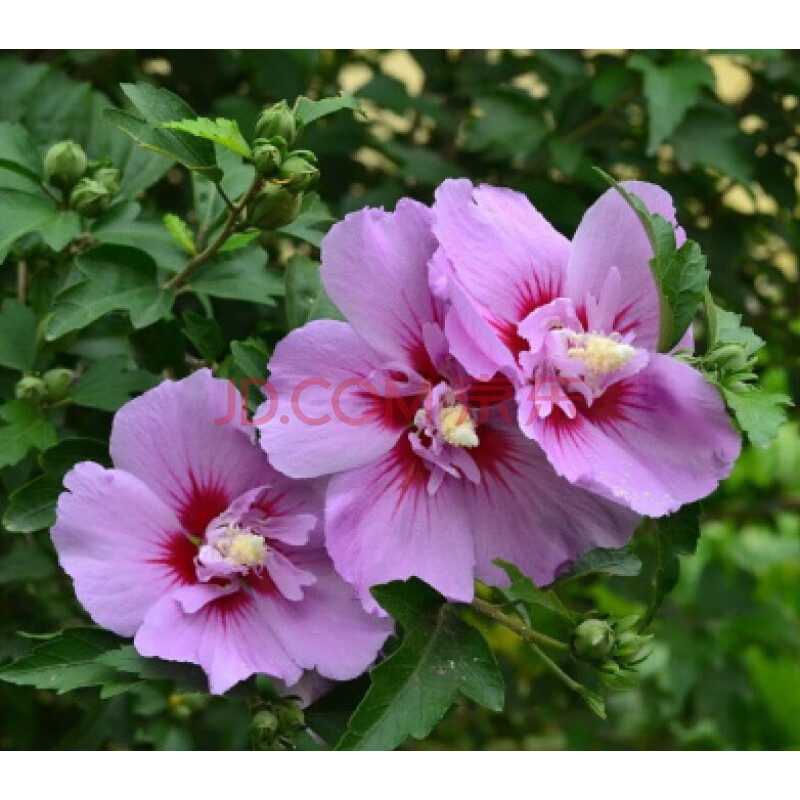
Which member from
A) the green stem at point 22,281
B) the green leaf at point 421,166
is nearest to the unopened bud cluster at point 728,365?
the green stem at point 22,281

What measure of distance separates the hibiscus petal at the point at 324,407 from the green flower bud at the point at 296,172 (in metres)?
0.14

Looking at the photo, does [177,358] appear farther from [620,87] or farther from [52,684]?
[620,87]

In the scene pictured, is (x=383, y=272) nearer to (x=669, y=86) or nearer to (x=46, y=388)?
(x=46, y=388)

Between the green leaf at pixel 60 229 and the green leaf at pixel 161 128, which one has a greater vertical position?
the green leaf at pixel 161 128

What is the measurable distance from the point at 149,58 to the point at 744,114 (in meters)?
0.90

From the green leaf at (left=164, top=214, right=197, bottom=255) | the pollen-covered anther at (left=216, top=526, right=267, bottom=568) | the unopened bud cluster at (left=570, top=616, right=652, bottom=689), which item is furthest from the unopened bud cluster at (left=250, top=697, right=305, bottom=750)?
the green leaf at (left=164, top=214, right=197, bottom=255)

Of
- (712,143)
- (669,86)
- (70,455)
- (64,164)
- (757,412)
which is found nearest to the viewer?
(757,412)

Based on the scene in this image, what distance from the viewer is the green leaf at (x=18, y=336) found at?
3.94 feet

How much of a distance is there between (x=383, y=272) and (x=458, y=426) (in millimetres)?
124

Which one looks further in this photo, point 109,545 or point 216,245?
point 216,245

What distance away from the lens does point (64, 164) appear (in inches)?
45.9

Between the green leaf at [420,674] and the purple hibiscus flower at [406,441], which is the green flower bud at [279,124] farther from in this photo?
the green leaf at [420,674]

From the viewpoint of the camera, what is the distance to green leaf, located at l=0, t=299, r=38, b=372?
120 centimetres

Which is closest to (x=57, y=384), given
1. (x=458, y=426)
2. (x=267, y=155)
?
(x=267, y=155)
